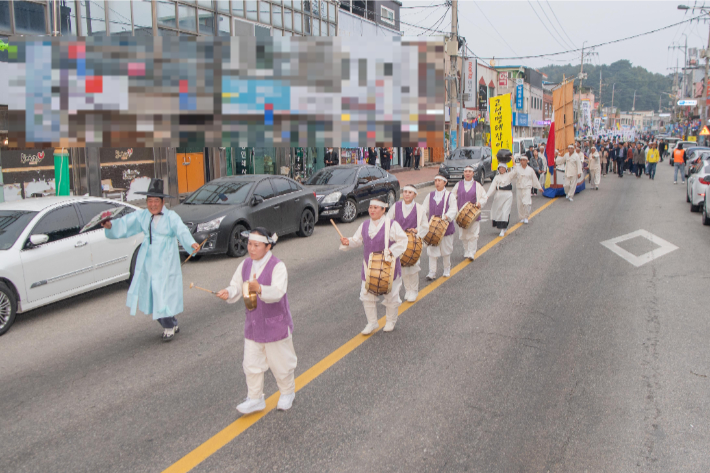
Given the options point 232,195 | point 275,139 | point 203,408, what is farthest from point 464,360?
point 275,139

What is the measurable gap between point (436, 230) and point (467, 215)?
1.59 meters

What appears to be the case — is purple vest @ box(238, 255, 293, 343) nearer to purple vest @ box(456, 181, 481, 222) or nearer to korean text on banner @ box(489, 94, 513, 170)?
purple vest @ box(456, 181, 481, 222)

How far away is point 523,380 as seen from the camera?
538cm

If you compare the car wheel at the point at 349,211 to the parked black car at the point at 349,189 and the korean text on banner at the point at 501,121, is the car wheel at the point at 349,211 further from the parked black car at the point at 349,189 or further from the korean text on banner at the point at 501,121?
the korean text on banner at the point at 501,121

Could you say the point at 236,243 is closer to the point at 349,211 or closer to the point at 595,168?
the point at 349,211

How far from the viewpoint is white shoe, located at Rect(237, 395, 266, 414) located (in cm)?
470

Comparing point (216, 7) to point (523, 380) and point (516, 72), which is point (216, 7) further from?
point (516, 72)

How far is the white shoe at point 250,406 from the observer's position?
470 cm

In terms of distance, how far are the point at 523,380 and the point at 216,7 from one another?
1924cm

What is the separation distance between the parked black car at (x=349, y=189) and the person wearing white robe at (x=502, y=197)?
13.9 ft

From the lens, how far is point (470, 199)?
1023 cm

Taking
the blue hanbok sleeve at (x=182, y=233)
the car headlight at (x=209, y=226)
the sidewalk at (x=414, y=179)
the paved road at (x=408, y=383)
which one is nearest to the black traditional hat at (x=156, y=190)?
the blue hanbok sleeve at (x=182, y=233)

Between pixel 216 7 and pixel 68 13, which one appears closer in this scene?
pixel 68 13

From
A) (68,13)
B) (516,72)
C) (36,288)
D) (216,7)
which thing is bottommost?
(36,288)
